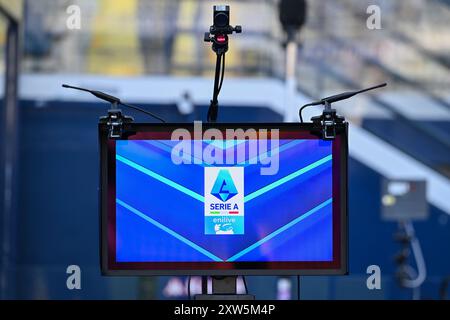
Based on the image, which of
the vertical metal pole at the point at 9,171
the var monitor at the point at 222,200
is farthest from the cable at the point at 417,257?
the var monitor at the point at 222,200

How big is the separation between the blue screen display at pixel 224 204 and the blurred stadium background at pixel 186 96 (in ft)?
10.7

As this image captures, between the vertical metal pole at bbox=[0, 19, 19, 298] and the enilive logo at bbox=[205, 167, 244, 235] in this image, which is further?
the vertical metal pole at bbox=[0, 19, 19, 298]

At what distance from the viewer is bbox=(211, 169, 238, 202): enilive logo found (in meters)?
2.55

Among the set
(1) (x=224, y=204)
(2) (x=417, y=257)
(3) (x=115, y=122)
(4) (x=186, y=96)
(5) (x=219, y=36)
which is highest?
(4) (x=186, y=96)

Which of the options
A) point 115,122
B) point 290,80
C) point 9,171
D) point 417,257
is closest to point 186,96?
point 290,80

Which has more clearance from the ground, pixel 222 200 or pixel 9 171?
pixel 9 171

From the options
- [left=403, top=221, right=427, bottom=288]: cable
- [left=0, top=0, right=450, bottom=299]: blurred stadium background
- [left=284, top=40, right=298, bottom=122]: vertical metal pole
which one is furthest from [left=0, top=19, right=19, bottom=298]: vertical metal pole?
[left=403, top=221, right=427, bottom=288]: cable

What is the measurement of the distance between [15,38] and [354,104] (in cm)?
219

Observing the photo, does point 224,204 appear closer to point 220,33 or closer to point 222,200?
point 222,200

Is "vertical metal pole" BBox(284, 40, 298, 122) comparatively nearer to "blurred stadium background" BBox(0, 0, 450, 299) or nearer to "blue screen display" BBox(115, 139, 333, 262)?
"blurred stadium background" BBox(0, 0, 450, 299)

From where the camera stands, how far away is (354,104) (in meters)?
6.02

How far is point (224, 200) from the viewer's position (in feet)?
8.39

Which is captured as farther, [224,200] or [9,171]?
[9,171]

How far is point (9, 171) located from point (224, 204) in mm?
3667
